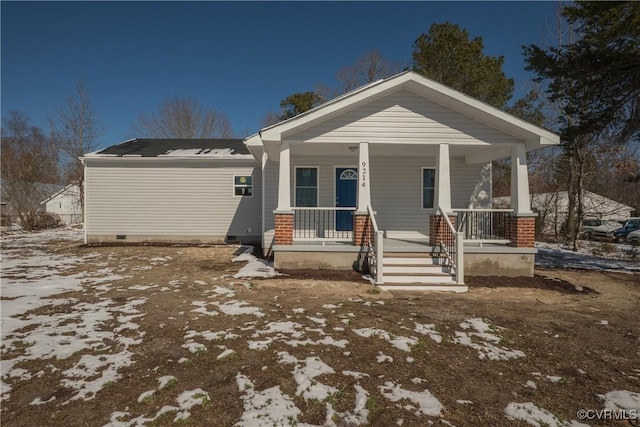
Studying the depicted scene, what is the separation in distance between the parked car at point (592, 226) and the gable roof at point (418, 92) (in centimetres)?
1759

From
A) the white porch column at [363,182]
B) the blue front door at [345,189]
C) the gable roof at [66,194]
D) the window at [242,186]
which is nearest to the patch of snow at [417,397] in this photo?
the white porch column at [363,182]

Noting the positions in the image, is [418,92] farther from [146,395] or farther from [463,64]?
[463,64]

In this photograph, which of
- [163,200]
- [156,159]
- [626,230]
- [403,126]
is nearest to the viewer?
[403,126]

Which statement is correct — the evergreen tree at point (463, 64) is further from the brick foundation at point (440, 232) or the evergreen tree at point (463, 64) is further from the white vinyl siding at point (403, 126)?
the brick foundation at point (440, 232)

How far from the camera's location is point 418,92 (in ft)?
25.2

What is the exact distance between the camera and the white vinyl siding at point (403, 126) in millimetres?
7695

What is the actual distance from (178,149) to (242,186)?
3.55 meters

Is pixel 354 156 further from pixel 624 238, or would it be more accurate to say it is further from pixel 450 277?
pixel 624 238

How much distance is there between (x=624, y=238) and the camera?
18.2 meters

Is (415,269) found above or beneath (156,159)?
beneath

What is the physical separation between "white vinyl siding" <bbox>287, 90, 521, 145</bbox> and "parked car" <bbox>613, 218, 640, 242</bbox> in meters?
16.8

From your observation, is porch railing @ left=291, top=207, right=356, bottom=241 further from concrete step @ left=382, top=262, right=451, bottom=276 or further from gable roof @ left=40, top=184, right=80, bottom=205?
gable roof @ left=40, top=184, right=80, bottom=205

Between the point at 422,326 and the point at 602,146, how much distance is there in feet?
50.5

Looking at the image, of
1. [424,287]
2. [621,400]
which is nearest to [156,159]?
[424,287]
